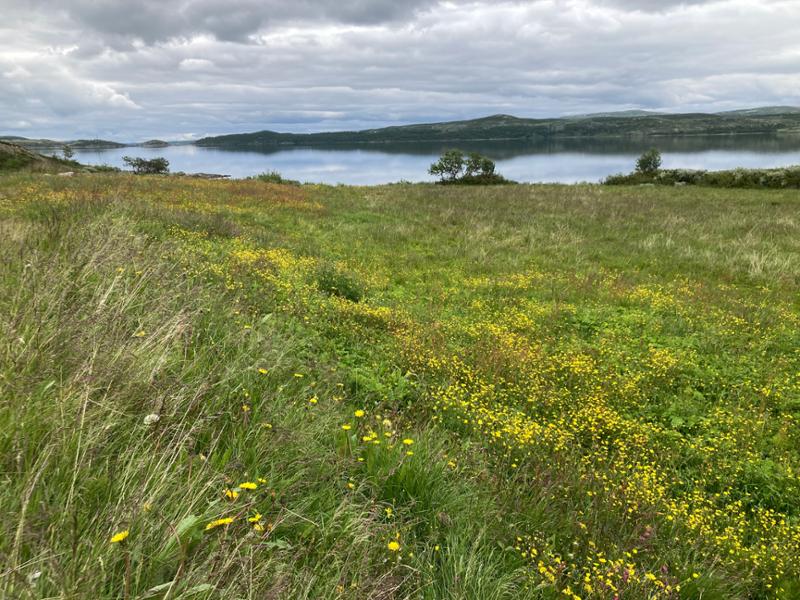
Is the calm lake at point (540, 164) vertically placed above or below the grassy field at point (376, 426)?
above

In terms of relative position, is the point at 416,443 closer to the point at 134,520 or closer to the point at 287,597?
the point at 287,597

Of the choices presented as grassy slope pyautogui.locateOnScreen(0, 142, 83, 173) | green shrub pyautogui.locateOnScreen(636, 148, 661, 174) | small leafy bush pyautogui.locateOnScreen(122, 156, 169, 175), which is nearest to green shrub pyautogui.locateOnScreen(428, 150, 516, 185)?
green shrub pyautogui.locateOnScreen(636, 148, 661, 174)

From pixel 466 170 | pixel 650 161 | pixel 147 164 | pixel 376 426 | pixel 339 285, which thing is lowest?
pixel 376 426

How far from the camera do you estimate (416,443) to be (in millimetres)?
3834

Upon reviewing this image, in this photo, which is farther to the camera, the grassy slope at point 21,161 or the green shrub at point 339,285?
the grassy slope at point 21,161

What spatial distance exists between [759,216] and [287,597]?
2624 cm

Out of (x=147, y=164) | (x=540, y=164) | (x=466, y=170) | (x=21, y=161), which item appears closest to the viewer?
(x=21, y=161)

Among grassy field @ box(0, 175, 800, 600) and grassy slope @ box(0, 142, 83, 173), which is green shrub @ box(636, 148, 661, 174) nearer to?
grassy field @ box(0, 175, 800, 600)

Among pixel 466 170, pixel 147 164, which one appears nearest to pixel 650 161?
pixel 466 170

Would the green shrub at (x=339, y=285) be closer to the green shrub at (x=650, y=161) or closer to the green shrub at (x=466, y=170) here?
the green shrub at (x=466, y=170)

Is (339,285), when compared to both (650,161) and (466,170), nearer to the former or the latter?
(466,170)

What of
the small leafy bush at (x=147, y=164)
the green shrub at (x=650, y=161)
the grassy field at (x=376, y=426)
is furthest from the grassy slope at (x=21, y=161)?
the green shrub at (x=650, y=161)

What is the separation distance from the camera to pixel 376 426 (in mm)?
4301

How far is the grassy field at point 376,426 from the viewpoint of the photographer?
2.19 metres
